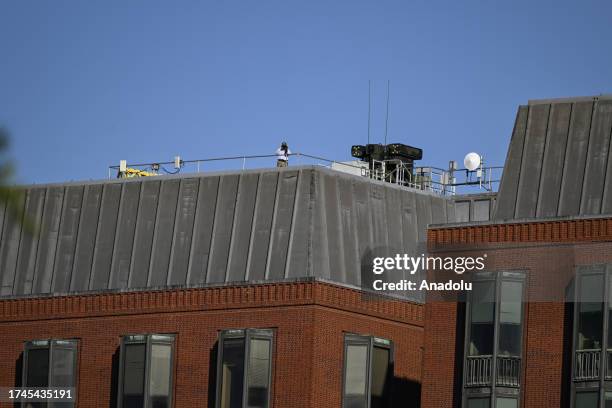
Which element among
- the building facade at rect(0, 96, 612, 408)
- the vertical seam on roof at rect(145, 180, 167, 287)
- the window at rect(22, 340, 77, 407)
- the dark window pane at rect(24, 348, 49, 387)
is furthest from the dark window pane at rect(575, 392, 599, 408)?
the dark window pane at rect(24, 348, 49, 387)

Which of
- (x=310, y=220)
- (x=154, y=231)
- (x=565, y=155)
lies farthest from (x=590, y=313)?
(x=154, y=231)

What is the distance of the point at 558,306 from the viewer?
3997cm

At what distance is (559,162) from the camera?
43.5 m

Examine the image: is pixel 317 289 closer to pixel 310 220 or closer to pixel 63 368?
pixel 310 220

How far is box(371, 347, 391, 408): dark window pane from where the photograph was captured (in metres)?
49.4

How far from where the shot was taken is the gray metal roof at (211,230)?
50.7m

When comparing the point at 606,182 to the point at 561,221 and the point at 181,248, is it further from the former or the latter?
the point at 181,248

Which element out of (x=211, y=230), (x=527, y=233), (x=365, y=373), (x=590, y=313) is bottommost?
(x=365, y=373)

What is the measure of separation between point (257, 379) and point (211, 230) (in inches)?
312

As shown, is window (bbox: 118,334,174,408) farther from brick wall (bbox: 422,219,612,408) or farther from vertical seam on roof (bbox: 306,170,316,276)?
brick wall (bbox: 422,219,612,408)

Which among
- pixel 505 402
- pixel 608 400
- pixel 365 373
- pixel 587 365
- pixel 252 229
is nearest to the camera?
pixel 608 400

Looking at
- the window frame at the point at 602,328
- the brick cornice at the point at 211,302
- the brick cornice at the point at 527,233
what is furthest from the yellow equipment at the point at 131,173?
the window frame at the point at 602,328

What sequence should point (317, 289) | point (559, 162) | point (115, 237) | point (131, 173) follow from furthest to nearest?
point (131, 173)
point (115, 237)
point (317, 289)
point (559, 162)

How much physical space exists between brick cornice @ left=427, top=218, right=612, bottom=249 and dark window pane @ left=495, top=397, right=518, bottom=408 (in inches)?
Result: 213
